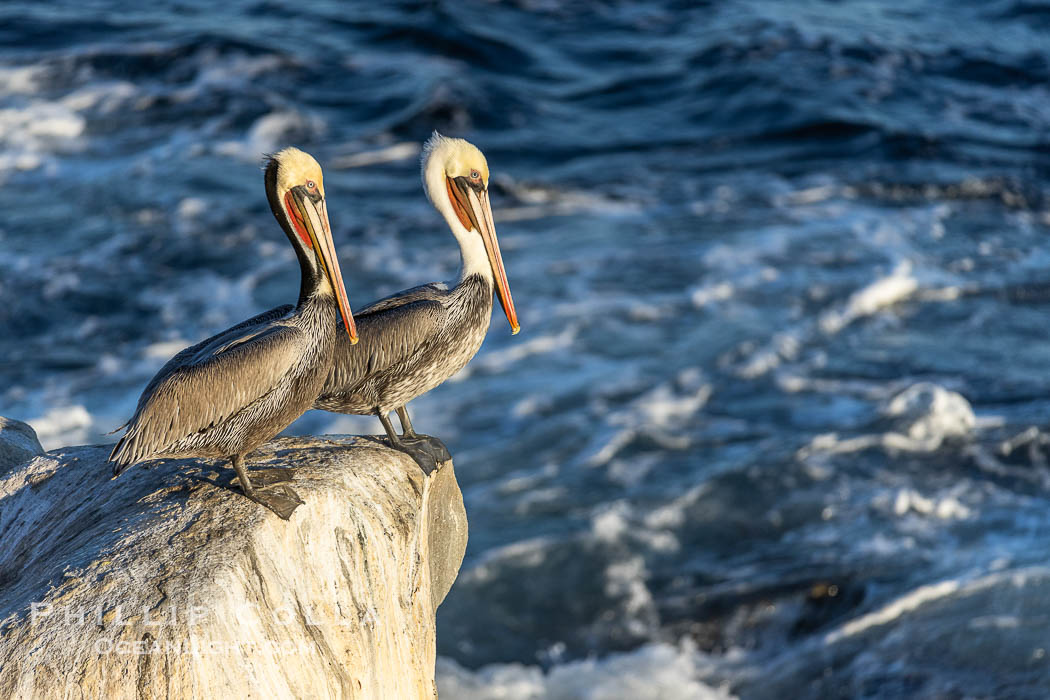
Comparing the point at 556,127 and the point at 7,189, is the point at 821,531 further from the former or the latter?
the point at 7,189

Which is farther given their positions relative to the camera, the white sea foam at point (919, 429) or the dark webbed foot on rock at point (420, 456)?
the white sea foam at point (919, 429)

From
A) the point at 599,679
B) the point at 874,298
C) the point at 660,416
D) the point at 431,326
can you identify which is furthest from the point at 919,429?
the point at 431,326

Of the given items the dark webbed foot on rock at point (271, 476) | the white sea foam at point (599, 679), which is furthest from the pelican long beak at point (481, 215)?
the white sea foam at point (599, 679)

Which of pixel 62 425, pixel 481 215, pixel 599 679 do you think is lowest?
pixel 599 679

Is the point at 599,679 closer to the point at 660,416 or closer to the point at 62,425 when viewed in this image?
the point at 660,416

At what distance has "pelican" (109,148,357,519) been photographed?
4266 millimetres

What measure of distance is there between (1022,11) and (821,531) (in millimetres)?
17458

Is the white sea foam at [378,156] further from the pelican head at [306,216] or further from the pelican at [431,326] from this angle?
the pelican head at [306,216]

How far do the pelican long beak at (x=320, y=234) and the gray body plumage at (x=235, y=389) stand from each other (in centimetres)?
6

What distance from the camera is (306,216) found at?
4727mm

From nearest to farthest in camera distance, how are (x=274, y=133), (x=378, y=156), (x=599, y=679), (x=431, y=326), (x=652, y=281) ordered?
1. (x=431, y=326)
2. (x=599, y=679)
3. (x=652, y=281)
4. (x=378, y=156)
5. (x=274, y=133)

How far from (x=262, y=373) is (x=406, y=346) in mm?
815

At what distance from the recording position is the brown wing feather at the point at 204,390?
4.23 metres

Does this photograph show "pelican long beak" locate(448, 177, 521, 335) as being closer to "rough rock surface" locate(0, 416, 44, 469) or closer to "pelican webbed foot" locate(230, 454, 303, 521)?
"pelican webbed foot" locate(230, 454, 303, 521)
